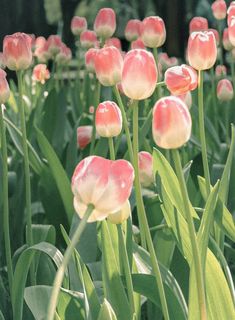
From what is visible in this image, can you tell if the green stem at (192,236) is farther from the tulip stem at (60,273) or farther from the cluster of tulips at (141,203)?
the tulip stem at (60,273)

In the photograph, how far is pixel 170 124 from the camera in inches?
28.2

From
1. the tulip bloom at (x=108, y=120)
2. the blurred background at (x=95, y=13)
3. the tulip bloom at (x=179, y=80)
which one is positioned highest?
the tulip bloom at (x=179, y=80)

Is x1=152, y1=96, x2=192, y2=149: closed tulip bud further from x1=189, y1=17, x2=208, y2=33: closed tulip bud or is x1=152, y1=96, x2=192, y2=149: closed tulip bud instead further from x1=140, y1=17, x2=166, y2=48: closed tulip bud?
x1=189, y1=17, x2=208, y2=33: closed tulip bud

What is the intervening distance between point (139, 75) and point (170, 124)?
0.11 meters

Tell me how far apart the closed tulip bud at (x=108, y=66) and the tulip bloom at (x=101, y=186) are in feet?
1.17

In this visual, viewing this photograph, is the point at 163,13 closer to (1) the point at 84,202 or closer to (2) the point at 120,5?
(2) the point at 120,5

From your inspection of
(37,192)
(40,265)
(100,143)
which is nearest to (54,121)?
(37,192)

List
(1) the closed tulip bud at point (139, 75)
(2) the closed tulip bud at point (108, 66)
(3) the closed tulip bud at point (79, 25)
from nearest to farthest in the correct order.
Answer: (1) the closed tulip bud at point (139, 75), (2) the closed tulip bud at point (108, 66), (3) the closed tulip bud at point (79, 25)

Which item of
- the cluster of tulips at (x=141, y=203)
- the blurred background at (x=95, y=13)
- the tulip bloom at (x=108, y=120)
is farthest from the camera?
the blurred background at (x=95, y=13)

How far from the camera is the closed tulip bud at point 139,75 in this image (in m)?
0.81

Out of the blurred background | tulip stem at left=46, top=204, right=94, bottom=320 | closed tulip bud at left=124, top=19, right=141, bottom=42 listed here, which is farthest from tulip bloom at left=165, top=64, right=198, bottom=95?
the blurred background

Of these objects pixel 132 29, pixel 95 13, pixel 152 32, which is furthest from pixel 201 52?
pixel 95 13

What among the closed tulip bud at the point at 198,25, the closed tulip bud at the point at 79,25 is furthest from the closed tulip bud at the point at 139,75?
the closed tulip bud at the point at 79,25

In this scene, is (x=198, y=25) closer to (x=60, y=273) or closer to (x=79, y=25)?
(x=79, y=25)
